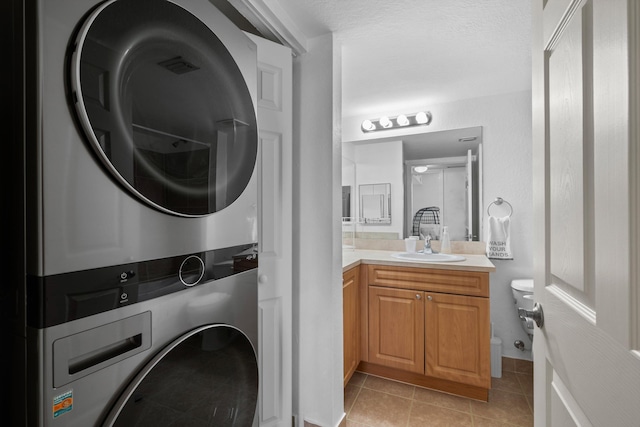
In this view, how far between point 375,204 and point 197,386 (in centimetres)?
243

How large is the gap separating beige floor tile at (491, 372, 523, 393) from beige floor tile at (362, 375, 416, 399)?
61 centimetres

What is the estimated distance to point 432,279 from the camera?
2168mm

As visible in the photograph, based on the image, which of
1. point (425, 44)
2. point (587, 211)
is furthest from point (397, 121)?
point (587, 211)

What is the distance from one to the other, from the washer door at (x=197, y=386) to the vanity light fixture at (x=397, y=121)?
2.48 meters

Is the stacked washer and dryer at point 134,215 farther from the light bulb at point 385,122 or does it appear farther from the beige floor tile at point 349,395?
the light bulb at point 385,122

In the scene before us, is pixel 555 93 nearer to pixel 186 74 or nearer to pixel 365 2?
pixel 186 74

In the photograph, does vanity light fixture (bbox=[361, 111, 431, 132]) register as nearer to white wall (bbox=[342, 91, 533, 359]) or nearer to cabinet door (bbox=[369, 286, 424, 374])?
white wall (bbox=[342, 91, 533, 359])

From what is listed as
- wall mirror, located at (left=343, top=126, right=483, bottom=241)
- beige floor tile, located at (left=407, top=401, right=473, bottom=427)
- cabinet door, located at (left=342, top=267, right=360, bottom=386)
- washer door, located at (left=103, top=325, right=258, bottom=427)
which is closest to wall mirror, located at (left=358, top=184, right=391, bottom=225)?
wall mirror, located at (left=343, top=126, right=483, bottom=241)

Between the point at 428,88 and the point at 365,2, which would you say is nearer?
the point at 365,2

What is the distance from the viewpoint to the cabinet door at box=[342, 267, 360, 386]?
6.85 ft

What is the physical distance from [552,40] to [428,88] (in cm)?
183

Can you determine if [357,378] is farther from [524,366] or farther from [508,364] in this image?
[524,366]

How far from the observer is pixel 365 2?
4.86 ft

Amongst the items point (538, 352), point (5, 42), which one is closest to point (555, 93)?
point (538, 352)
